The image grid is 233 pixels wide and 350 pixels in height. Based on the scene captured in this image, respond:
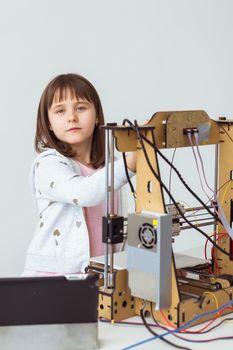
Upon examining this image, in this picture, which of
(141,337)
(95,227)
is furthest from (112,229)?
(95,227)

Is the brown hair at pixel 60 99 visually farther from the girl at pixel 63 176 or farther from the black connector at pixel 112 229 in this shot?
the black connector at pixel 112 229

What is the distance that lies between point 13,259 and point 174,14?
60.7 inches

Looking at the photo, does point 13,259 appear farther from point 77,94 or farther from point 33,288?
point 33,288

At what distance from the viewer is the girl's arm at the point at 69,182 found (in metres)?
1.52

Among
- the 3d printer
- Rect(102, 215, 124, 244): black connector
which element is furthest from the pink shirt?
Rect(102, 215, 124, 244): black connector

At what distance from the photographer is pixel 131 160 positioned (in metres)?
1.51

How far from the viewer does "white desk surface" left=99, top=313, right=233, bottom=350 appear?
1.31 m

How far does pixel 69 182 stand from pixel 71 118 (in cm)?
29

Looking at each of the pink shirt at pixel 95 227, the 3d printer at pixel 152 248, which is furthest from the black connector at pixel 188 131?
the pink shirt at pixel 95 227

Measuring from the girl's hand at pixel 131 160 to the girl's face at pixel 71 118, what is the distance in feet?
1.58

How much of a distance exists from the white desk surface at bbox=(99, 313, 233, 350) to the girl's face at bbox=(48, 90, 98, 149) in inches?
27.7

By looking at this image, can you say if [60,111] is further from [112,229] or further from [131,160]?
[112,229]

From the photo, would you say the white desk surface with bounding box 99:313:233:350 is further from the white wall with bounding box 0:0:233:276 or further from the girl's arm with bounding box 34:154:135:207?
the white wall with bounding box 0:0:233:276

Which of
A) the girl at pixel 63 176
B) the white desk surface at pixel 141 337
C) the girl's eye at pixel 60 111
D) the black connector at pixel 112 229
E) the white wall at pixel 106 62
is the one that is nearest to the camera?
the white desk surface at pixel 141 337
